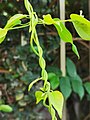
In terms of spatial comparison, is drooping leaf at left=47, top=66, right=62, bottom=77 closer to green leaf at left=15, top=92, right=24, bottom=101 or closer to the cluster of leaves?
the cluster of leaves

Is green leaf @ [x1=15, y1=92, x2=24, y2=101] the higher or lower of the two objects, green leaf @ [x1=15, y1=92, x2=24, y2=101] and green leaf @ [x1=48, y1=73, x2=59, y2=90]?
the lower

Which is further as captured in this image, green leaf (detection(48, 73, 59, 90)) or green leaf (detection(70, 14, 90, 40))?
green leaf (detection(48, 73, 59, 90))

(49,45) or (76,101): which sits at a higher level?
(49,45)

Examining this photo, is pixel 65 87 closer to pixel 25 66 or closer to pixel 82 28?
pixel 25 66

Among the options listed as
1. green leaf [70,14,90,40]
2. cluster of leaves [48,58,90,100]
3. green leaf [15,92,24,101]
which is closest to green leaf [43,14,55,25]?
green leaf [70,14,90,40]

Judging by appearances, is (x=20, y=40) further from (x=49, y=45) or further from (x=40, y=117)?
(x=40, y=117)

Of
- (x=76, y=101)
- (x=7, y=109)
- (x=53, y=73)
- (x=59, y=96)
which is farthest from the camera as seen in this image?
(x=76, y=101)

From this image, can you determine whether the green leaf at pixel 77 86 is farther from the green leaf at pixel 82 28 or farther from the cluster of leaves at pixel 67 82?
the green leaf at pixel 82 28

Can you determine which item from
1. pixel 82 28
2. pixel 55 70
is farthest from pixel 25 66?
pixel 82 28

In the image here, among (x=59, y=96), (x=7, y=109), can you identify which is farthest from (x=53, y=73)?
(x=59, y=96)
